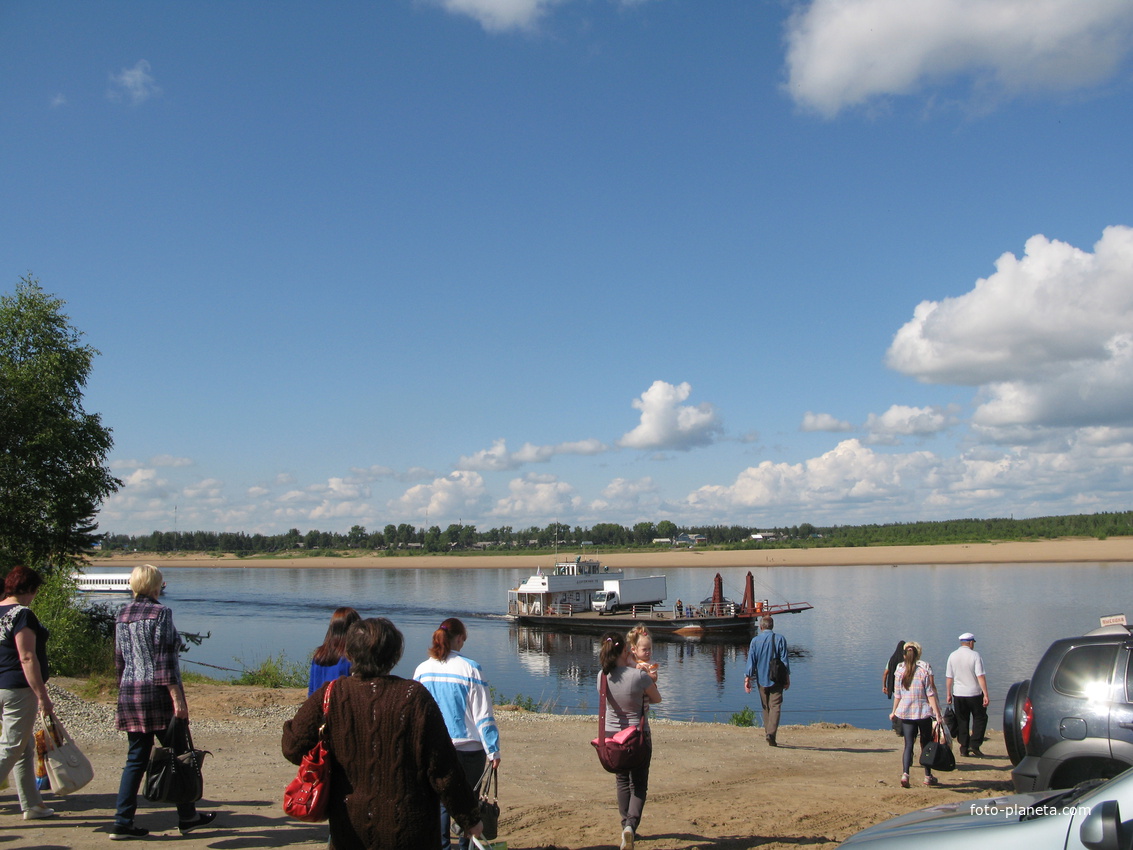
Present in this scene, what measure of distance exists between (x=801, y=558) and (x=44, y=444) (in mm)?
117735

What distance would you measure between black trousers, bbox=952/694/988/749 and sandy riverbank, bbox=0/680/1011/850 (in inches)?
12.2

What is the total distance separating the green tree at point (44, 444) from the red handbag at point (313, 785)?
26978 mm

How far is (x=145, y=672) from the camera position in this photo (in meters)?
6.07

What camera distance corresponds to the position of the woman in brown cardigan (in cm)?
346

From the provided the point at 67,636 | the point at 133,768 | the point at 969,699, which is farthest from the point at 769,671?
the point at 67,636

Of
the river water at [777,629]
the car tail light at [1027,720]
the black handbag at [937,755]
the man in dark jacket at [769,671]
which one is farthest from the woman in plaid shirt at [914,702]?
the river water at [777,629]

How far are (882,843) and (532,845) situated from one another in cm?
351

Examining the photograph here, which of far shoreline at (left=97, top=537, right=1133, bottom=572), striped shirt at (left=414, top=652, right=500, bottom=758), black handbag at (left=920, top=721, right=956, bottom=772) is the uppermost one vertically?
striped shirt at (left=414, top=652, right=500, bottom=758)

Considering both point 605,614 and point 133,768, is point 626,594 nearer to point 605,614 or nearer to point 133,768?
point 605,614

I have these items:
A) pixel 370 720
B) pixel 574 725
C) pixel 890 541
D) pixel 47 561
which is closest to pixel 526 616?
pixel 47 561

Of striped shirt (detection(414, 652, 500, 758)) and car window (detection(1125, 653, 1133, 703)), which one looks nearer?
striped shirt (detection(414, 652, 500, 758))

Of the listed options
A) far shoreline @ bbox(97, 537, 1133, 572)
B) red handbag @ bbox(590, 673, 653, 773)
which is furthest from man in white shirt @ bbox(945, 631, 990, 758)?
far shoreline @ bbox(97, 537, 1133, 572)

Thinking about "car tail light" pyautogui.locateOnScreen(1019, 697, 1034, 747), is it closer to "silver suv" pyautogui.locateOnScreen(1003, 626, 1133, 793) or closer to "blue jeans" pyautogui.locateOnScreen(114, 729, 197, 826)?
"silver suv" pyautogui.locateOnScreen(1003, 626, 1133, 793)

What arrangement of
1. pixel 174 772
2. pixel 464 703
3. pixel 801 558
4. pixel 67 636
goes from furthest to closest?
pixel 801 558, pixel 67 636, pixel 174 772, pixel 464 703
